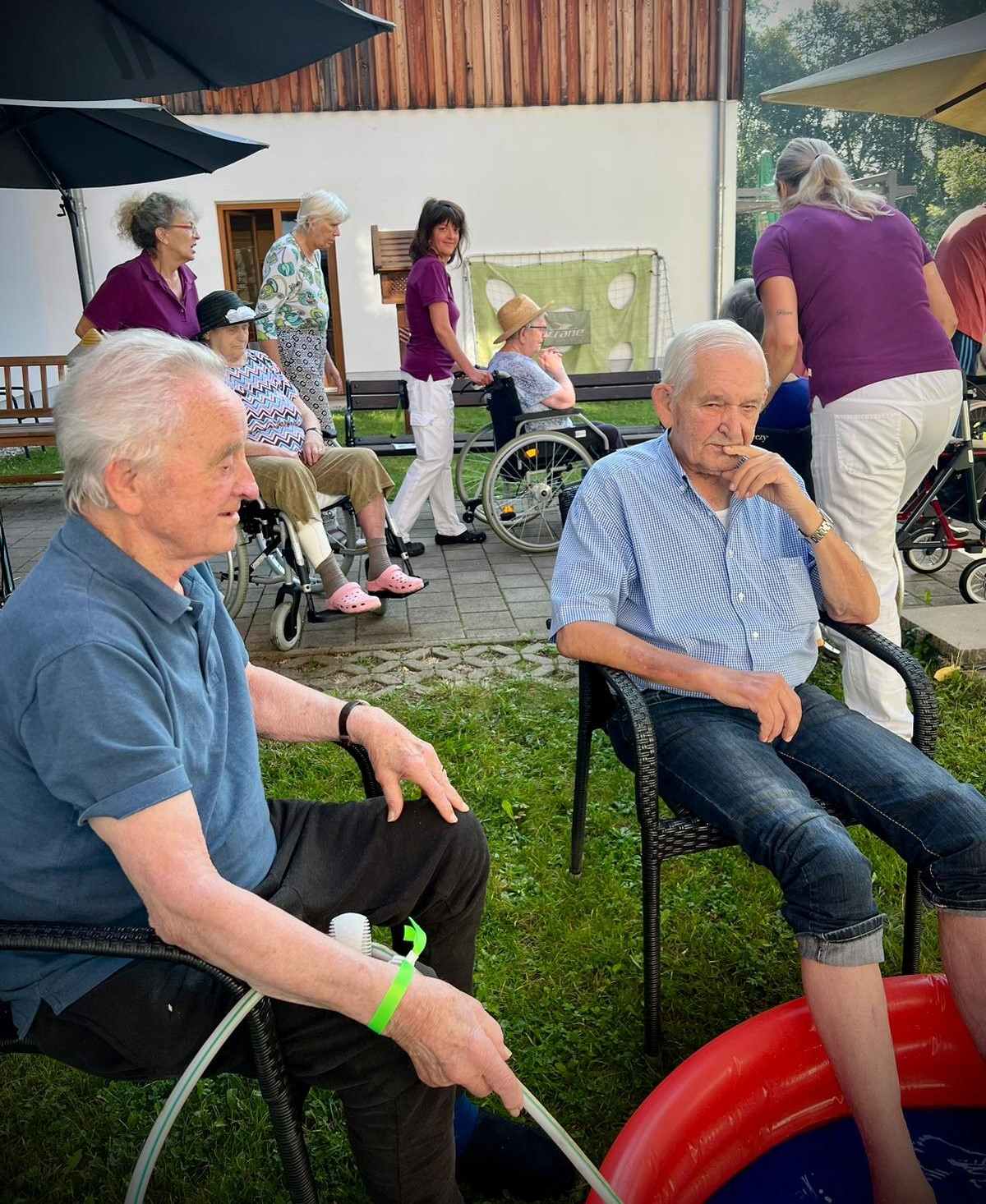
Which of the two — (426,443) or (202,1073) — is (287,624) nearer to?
(426,443)

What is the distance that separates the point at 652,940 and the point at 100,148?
507 centimetres

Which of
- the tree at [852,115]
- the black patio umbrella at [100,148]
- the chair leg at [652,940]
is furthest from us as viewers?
the tree at [852,115]

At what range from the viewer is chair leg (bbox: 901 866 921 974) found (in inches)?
83.4

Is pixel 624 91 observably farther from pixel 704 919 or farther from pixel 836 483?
pixel 704 919

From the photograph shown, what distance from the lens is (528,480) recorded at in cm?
570

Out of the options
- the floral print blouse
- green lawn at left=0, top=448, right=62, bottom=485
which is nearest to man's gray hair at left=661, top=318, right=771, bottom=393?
the floral print blouse

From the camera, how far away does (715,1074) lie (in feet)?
5.20

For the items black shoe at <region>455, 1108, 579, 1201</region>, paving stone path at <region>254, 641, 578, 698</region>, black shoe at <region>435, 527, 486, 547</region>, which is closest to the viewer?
black shoe at <region>455, 1108, 579, 1201</region>

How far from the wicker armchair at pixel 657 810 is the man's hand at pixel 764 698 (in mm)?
161

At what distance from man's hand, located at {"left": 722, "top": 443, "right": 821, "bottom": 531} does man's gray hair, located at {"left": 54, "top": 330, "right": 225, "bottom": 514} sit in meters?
1.15

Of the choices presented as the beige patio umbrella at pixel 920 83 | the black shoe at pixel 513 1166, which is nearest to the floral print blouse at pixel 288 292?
the beige patio umbrella at pixel 920 83

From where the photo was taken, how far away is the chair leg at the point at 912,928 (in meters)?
2.12

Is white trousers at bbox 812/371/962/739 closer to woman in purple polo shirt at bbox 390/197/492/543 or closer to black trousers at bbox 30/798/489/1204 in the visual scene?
black trousers at bbox 30/798/489/1204

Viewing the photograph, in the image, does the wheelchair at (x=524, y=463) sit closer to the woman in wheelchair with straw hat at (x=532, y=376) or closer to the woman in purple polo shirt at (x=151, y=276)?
the woman in wheelchair with straw hat at (x=532, y=376)
